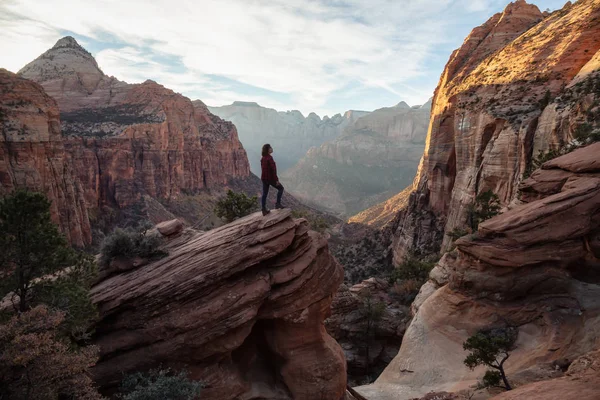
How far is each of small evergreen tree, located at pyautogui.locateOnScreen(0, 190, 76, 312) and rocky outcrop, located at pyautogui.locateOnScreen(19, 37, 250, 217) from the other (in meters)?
61.8

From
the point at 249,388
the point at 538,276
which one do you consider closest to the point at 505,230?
the point at 538,276

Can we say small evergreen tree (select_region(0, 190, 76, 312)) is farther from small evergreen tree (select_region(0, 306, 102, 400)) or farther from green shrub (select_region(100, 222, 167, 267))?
green shrub (select_region(100, 222, 167, 267))

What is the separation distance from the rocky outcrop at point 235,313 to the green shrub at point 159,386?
479 millimetres

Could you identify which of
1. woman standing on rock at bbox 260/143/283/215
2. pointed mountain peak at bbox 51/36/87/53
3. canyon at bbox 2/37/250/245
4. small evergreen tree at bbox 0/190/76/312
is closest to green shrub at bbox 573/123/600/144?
woman standing on rock at bbox 260/143/283/215

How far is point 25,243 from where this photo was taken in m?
9.76

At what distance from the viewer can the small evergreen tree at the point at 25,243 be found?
956cm

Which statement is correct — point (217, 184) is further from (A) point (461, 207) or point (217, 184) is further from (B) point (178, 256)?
(B) point (178, 256)

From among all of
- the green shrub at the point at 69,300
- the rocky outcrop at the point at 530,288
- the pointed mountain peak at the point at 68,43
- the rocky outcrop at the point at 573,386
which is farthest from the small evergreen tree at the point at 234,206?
the pointed mountain peak at the point at 68,43

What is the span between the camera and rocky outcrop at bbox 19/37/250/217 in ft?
232

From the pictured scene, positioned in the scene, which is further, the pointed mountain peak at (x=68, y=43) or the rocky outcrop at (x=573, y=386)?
the pointed mountain peak at (x=68, y=43)

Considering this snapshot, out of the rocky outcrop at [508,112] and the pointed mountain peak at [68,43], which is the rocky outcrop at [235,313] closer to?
the rocky outcrop at [508,112]

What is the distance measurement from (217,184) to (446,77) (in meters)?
73.1

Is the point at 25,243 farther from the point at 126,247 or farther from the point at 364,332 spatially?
the point at 364,332

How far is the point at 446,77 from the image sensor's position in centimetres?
6003
